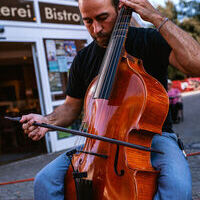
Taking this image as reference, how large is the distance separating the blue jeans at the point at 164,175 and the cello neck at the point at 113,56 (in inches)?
18.0

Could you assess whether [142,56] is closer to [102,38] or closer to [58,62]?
[102,38]

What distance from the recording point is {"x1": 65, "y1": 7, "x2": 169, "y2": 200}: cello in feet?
4.49

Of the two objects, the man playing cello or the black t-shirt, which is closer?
the man playing cello

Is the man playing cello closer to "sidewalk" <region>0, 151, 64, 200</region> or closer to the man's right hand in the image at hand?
the man's right hand

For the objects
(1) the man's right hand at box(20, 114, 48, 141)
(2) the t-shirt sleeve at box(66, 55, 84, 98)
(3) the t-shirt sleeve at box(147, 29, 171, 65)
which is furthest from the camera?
(2) the t-shirt sleeve at box(66, 55, 84, 98)

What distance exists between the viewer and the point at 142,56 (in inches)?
71.6

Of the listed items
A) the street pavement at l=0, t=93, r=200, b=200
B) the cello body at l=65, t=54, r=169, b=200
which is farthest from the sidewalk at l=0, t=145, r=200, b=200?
the cello body at l=65, t=54, r=169, b=200

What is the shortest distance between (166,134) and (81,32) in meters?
4.99

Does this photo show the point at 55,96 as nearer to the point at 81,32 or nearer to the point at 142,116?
the point at 81,32

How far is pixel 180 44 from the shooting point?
5.07 ft

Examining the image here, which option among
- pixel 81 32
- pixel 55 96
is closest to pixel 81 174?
pixel 55 96

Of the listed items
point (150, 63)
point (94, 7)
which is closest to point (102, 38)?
point (94, 7)

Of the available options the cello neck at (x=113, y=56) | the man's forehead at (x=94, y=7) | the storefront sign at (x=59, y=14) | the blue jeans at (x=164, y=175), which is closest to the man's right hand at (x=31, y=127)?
the blue jeans at (x=164, y=175)

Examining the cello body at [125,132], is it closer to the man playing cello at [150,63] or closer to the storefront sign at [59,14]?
the man playing cello at [150,63]
